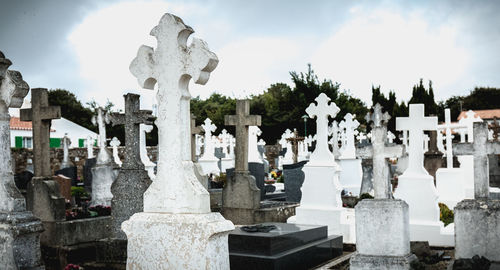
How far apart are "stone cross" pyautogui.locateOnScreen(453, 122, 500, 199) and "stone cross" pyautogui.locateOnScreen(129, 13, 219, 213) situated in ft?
13.5

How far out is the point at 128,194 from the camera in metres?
7.64

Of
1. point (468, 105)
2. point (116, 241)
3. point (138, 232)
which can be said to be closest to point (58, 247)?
point (116, 241)

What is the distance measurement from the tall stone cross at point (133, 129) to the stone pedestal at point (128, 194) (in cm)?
12

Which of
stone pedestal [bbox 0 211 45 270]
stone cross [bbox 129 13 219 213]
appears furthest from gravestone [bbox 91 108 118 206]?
stone cross [bbox 129 13 219 213]

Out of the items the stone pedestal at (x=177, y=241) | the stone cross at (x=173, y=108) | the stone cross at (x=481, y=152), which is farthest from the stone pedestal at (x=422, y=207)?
the stone cross at (x=173, y=108)

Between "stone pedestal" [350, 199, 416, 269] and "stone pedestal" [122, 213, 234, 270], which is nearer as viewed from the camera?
"stone pedestal" [122, 213, 234, 270]

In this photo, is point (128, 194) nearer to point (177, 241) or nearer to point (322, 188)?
point (177, 241)

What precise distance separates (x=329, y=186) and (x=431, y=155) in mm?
7619

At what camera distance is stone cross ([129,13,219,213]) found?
4.24 meters

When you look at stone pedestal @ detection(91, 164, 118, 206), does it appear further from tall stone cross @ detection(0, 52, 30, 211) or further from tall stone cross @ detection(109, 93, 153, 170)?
tall stone cross @ detection(0, 52, 30, 211)

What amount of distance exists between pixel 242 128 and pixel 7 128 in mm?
5652

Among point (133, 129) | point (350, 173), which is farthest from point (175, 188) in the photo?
point (350, 173)

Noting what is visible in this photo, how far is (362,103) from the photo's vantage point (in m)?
56.5

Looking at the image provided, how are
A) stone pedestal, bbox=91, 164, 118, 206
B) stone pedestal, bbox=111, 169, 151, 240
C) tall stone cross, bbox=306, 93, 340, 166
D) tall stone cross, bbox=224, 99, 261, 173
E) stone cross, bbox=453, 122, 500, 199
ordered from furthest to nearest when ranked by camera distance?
stone pedestal, bbox=91, 164, 118, 206 → tall stone cross, bbox=224, 99, 261, 173 → tall stone cross, bbox=306, 93, 340, 166 → stone pedestal, bbox=111, 169, 151, 240 → stone cross, bbox=453, 122, 500, 199
